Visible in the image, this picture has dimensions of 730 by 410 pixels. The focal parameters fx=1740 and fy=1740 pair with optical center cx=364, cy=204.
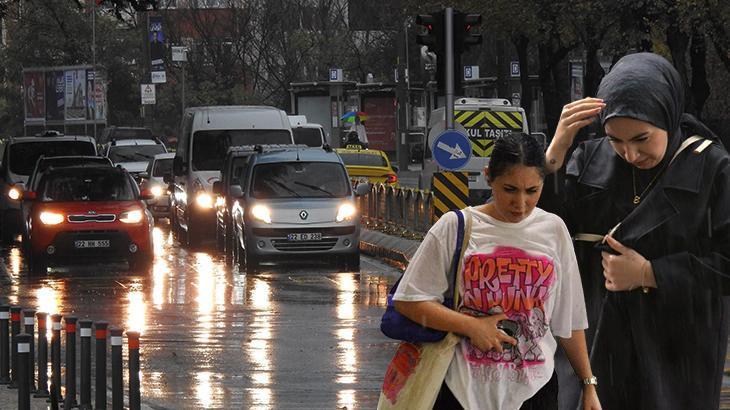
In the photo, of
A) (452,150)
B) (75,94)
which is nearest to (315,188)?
(452,150)

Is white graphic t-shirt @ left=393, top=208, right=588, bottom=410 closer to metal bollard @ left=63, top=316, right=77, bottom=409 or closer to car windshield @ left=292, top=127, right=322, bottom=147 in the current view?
metal bollard @ left=63, top=316, right=77, bottom=409

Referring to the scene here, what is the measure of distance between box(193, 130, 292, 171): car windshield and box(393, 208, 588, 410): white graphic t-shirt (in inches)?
1008

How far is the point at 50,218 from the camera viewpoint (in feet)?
80.1

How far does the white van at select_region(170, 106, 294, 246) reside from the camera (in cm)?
3061

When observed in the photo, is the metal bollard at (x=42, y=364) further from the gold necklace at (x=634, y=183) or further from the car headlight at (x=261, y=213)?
the car headlight at (x=261, y=213)

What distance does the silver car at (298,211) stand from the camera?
958 inches

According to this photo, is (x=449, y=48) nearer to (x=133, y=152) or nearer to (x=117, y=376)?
(x=117, y=376)

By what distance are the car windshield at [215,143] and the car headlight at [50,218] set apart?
654cm

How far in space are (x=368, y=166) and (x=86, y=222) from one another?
647 inches

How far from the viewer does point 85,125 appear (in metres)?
77.8

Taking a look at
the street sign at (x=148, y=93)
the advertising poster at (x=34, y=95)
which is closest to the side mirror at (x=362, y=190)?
the street sign at (x=148, y=93)

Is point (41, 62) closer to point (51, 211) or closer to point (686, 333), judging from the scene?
point (51, 211)

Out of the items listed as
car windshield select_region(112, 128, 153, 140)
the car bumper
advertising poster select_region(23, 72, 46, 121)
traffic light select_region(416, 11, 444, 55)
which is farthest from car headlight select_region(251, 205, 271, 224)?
advertising poster select_region(23, 72, 46, 121)

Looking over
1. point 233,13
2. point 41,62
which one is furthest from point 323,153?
point 41,62
